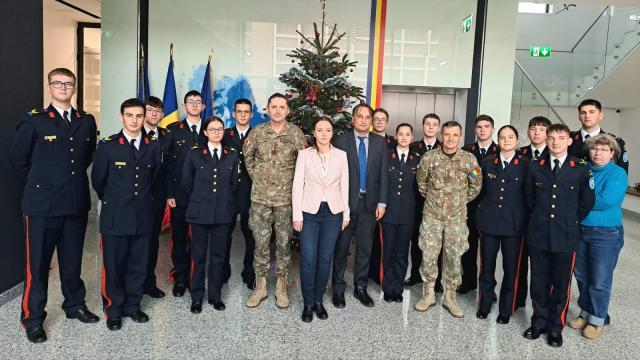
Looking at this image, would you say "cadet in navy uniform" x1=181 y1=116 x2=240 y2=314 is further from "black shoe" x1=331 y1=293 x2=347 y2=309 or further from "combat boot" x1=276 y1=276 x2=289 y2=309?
"black shoe" x1=331 y1=293 x2=347 y2=309

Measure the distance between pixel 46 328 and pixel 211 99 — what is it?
4200 millimetres

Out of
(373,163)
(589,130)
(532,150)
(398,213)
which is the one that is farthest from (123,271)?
(589,130)

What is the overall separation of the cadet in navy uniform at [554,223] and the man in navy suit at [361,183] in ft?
3.70

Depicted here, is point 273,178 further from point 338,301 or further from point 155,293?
point 155,293

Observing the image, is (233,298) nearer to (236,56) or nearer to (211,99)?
(211,99)

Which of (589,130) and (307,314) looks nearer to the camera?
(307,314)

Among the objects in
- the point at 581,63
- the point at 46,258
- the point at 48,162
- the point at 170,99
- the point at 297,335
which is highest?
the point at 581,63

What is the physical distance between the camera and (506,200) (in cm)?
335

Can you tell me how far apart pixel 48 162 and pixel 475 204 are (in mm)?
3355

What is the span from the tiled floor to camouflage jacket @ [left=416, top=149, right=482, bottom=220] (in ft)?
2.84

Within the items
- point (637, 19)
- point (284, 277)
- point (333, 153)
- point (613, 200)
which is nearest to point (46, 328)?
point (284, 277)

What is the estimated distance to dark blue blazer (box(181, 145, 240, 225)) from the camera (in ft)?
11.2

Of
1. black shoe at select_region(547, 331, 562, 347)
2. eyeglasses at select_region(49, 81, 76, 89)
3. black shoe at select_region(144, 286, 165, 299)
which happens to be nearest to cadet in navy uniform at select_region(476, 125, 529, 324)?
black shoe at select_region(547, 331, 562, 347)

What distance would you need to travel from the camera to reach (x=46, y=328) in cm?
312
